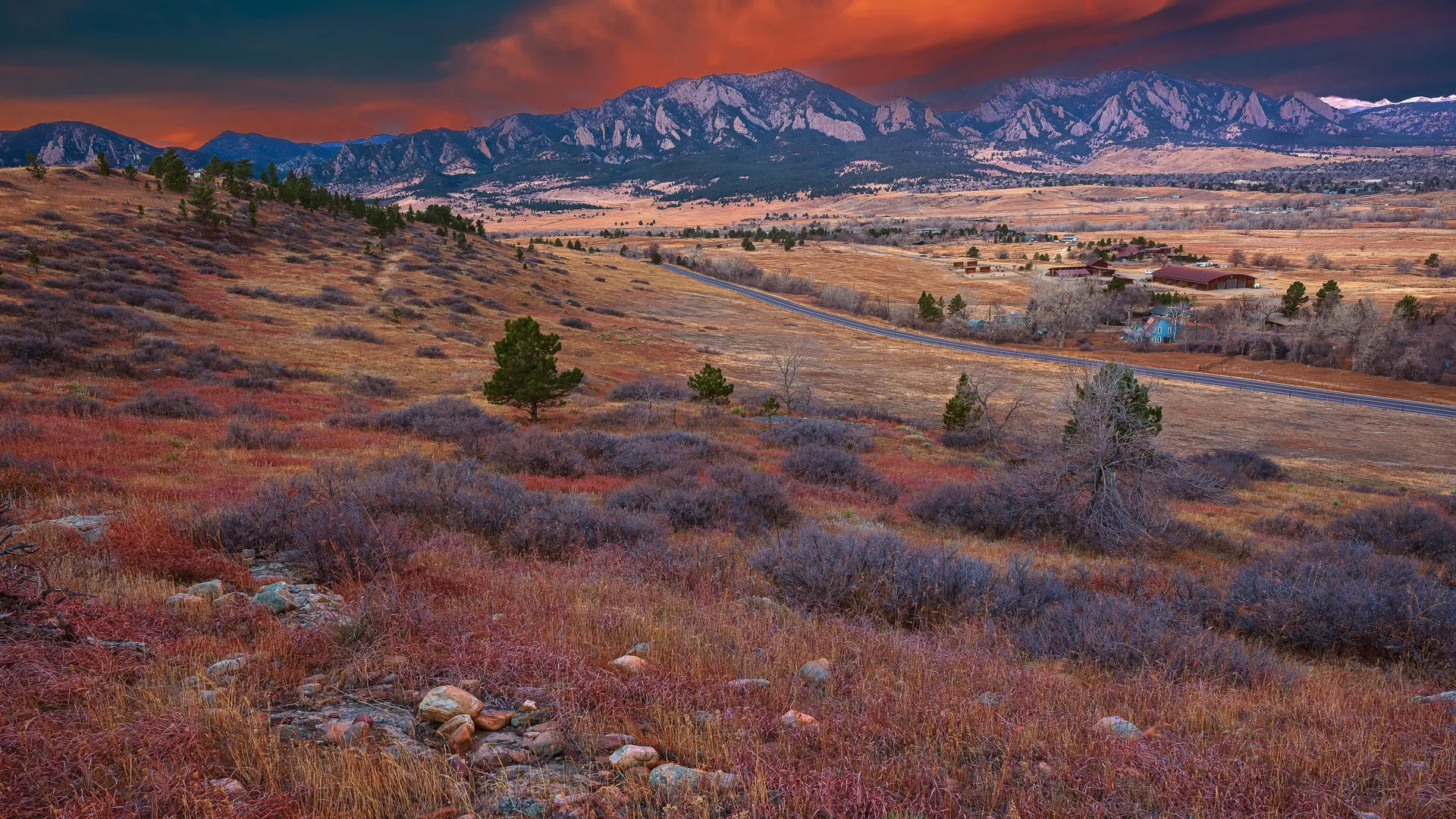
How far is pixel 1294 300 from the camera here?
72.9 meters

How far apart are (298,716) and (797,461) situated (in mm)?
15233

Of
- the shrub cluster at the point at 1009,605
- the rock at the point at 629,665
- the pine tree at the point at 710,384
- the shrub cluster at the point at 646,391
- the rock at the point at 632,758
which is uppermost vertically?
the rock at the point at 632,758

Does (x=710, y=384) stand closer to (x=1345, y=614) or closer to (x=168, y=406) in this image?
(x=168, y=406)

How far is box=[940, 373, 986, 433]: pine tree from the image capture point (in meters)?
31.4

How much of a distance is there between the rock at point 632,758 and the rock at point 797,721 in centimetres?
87

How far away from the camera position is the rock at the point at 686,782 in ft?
10.7

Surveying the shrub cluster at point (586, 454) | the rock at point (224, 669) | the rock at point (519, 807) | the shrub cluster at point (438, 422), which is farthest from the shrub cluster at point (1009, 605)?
the shrub cluster at point (438, 422)

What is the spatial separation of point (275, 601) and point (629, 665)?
128 inches

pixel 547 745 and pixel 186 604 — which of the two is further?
pixel 186 604

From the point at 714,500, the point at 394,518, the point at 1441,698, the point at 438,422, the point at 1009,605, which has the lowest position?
the point at 714,500

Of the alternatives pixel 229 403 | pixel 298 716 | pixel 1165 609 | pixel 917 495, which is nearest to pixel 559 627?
pixel 298 716

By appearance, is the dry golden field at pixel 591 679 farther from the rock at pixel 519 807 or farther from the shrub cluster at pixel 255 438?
the shrub cluster at pixel 255 438

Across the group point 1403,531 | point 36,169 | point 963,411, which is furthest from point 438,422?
point 36,169

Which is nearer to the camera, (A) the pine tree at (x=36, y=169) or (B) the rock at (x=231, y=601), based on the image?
(B) the rock at (x=231, y=601)
